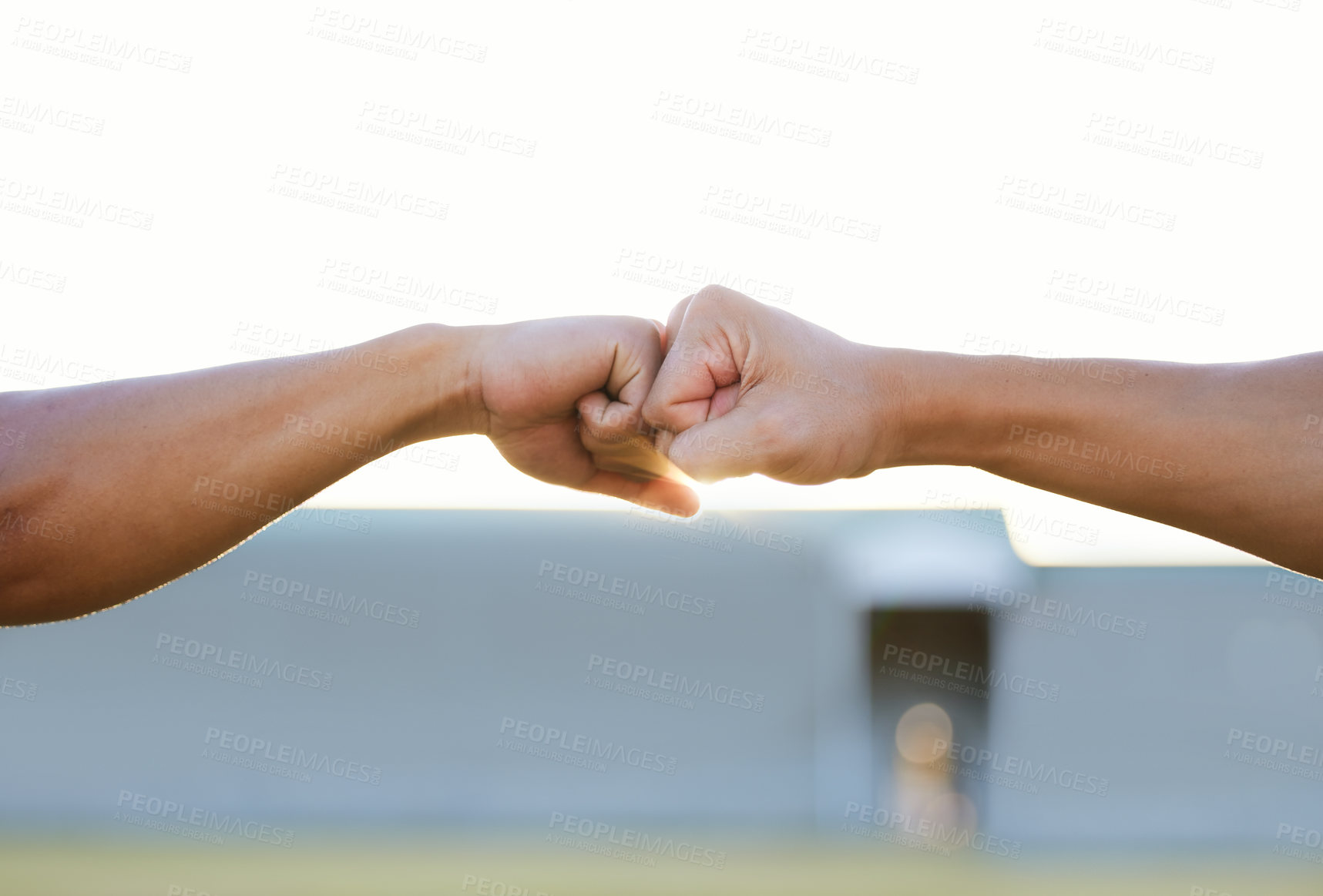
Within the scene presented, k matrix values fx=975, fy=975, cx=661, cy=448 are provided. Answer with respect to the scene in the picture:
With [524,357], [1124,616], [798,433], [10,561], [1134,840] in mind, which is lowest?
[10,561]

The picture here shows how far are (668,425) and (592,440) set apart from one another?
0.29 meters

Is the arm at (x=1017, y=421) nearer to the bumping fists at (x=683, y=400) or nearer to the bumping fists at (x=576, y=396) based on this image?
the bumping fists at (x=683, y=400)

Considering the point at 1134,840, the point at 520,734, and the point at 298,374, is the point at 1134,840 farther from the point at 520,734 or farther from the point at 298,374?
the point at 298,374

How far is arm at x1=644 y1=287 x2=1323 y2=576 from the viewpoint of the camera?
7.39 ft

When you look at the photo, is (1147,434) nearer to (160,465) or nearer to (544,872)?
(160,465)

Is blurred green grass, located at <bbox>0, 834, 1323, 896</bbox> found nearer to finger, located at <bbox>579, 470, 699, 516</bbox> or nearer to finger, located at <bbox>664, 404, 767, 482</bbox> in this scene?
finger, located at <bbox>579, 470, 699, 516</bbox>

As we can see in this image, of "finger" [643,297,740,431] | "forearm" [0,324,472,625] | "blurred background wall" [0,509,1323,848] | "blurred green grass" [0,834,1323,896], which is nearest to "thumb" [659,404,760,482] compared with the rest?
"finger" [643,297,740,431]

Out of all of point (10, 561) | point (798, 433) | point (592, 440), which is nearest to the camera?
point (10, 561)

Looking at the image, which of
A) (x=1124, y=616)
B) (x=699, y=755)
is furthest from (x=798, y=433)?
(x=1124, y=616)

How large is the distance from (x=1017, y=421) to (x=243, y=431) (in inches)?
75.7

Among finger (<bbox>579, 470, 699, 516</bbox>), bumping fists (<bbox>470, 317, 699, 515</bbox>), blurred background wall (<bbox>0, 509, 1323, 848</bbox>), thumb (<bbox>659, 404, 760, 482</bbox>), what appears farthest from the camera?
blurred background wall (<bbox>0, 509, 1323, 848</bbox>)

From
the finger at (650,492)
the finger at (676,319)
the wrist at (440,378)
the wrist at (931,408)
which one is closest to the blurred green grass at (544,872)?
the finger at (650,492)

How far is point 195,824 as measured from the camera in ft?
43.3

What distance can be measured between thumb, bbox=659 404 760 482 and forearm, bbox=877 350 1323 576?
405 millimetres
